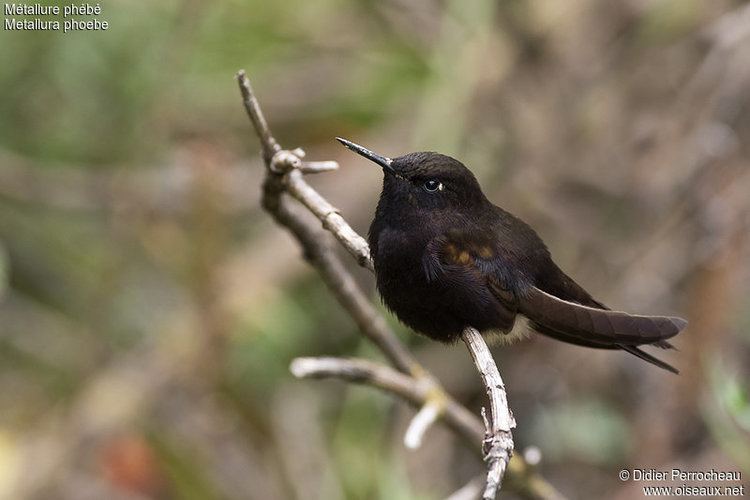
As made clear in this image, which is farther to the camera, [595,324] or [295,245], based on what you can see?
[295,245]

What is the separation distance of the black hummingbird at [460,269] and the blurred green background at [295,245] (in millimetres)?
1775

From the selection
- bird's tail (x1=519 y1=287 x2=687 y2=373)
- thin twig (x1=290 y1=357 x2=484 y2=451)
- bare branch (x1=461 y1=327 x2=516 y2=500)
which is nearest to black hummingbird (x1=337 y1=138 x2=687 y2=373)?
bird's tail (x1=519 y1=287 x2=687 y2=373)

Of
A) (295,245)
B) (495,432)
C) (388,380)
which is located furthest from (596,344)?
(295,245)

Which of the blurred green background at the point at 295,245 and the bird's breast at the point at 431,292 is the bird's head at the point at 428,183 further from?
Answer: the blurred green background at the point at 295,245

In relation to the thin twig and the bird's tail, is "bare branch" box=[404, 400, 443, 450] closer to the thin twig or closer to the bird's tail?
the thin twig

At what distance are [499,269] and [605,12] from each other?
2.77m

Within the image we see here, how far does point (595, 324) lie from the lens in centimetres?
219

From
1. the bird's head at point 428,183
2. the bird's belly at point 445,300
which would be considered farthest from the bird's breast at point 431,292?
the bird's head at point 428,183

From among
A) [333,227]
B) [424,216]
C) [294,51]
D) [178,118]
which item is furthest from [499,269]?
[294,51]

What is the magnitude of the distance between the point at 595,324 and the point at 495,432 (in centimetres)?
59

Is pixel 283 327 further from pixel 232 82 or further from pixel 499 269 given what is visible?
pixel 499 269

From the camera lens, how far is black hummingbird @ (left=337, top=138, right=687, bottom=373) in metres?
2.27

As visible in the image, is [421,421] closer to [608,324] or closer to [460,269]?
[460,269]

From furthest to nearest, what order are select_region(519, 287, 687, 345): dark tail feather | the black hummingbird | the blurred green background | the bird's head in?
the blurred green background
the bird's head
the black hummingbird
select_region(519, 287, 687, 345): dark tail feather
